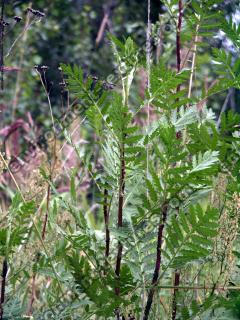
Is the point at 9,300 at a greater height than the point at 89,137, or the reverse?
the point at 9,300

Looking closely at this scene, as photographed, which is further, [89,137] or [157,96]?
[89,137]

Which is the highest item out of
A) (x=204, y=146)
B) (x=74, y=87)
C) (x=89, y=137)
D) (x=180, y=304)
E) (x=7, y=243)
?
(x=74, y=87)

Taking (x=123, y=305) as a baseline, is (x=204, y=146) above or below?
above

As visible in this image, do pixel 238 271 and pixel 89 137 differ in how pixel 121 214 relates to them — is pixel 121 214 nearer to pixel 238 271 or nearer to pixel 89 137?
pixel 238 271

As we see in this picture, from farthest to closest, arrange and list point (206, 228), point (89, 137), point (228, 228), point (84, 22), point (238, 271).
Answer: point (84, 22)
point (89, 137)
point (238, 271)
point (228, 228)
point (206, 228)

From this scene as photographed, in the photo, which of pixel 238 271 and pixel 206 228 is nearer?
pixel 206 228

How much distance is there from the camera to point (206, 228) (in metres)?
1.34

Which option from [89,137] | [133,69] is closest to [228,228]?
[133,69]

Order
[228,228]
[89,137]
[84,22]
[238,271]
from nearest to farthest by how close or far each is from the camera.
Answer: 1. [228,228]
2. [238,271]
3. [89,137]
4. [84,22]

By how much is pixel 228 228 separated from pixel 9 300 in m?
0.52

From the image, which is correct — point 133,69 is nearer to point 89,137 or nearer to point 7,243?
point 7,243

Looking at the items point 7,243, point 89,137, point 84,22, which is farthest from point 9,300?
point 84,22

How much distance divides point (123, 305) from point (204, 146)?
33 cm

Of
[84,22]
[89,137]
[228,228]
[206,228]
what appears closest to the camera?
[206,228]
